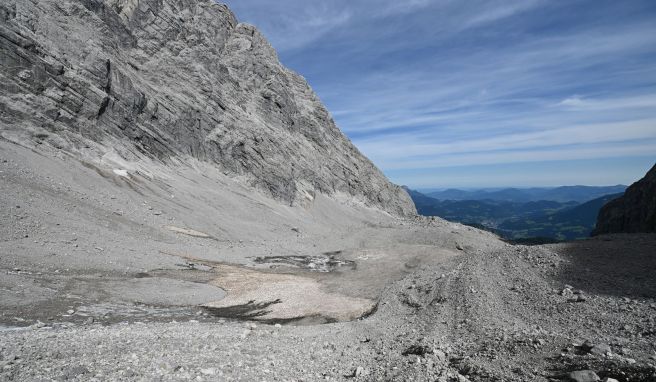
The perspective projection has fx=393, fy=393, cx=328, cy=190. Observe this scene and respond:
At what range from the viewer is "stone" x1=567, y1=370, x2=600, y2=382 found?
940 centimetres

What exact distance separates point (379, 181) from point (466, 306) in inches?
3521

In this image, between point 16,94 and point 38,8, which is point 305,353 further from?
point 38,8

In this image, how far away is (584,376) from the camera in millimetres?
9594

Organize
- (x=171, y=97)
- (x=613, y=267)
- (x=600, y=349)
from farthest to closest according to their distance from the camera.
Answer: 1. (x=171, y=97)
2. (x=613, y=267)
3. (x=600, y=349)

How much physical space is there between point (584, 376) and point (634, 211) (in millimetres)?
60569

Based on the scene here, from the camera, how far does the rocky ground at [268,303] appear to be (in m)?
11.3

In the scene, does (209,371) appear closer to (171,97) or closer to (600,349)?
(600,349)

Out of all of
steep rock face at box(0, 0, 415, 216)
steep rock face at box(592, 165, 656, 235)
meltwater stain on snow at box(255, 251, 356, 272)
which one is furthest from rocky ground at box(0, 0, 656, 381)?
steep rock face at box(592, 165, 656, 235)

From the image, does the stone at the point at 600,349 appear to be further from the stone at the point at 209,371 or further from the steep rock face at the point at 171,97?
the steep rock face at the point at 171,97

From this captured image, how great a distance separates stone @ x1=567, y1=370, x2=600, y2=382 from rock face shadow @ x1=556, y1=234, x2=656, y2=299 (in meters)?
8.78

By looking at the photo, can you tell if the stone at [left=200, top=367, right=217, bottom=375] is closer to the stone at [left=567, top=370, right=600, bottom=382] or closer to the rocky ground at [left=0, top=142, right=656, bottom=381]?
the rocky ground at [left=0, top=142, right=656, bottom=381]

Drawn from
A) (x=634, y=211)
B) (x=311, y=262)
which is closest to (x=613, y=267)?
(x=311, y=262)

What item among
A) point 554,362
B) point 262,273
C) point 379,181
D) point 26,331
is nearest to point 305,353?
point 554,362

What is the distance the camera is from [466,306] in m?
17.9
